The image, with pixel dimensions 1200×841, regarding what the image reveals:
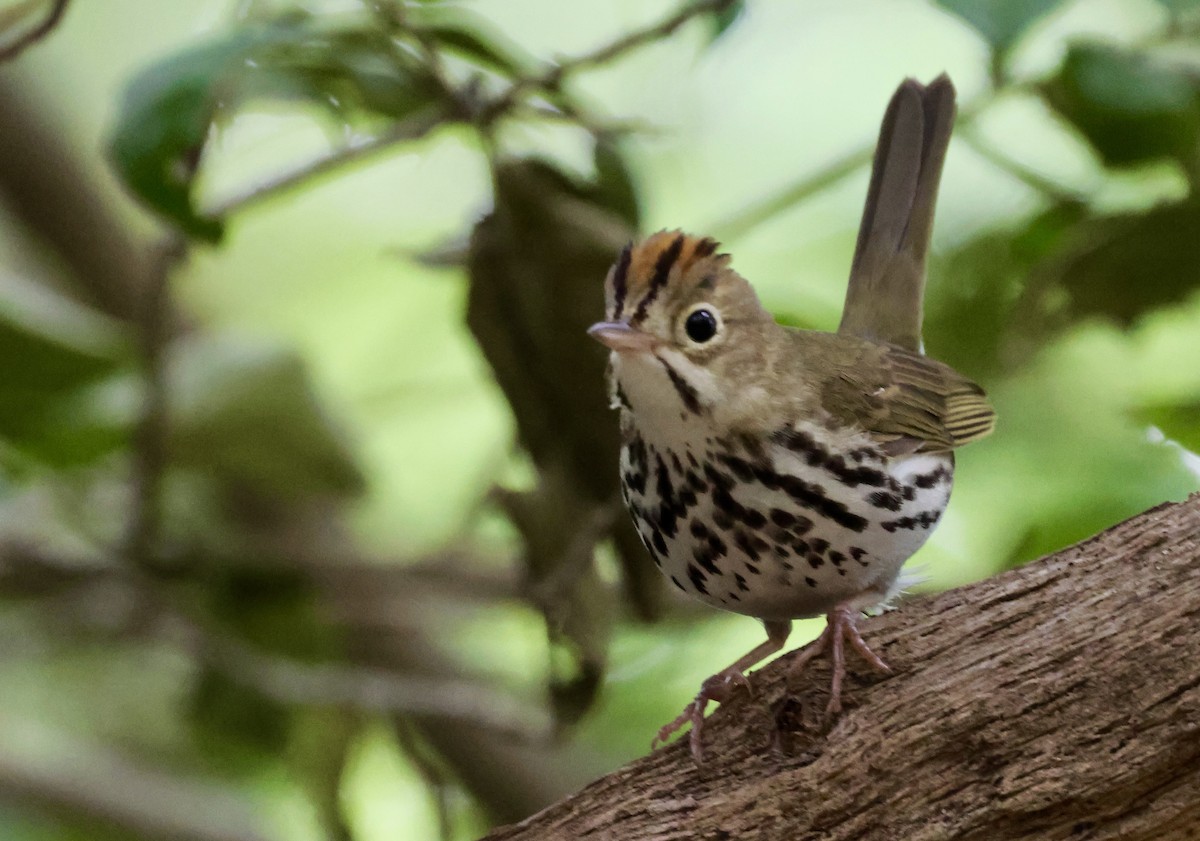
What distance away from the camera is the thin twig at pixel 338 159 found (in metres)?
1.92

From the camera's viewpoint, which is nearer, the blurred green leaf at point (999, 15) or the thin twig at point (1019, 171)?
the blurred green leaf at point (999, 15)

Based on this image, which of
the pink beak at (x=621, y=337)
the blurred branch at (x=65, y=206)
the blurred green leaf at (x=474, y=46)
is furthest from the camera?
the blurred branch at (x=65, y=206)

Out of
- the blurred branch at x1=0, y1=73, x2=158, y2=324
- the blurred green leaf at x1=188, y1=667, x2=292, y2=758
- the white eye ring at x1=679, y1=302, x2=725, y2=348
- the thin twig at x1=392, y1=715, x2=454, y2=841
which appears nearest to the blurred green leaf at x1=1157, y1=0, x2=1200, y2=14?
the white eye ring at x1=679, y1=302, x2=725, y2=348

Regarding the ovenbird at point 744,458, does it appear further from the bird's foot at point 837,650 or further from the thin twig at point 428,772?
the thin twig at point 428,772

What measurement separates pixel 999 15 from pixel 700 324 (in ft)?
1.86

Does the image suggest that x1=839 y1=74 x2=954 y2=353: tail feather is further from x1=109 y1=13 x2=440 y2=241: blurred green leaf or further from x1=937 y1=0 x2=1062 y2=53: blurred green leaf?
x1=109 y1=13 x2=440 y2=241: blurred green leaf

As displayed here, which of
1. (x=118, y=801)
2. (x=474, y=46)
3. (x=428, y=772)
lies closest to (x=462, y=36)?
(x=474, y=46)

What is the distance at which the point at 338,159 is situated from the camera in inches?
76.5

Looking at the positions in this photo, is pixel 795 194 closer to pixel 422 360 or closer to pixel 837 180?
pixel 837 180

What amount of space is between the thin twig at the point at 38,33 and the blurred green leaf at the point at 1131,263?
1.46 meters

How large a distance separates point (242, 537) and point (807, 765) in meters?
1.66

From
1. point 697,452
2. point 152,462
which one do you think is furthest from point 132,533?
point 697,452

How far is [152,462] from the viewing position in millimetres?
2205

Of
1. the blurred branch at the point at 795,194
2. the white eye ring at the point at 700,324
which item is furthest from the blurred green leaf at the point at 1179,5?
the white eye ring at the point at 700,324
